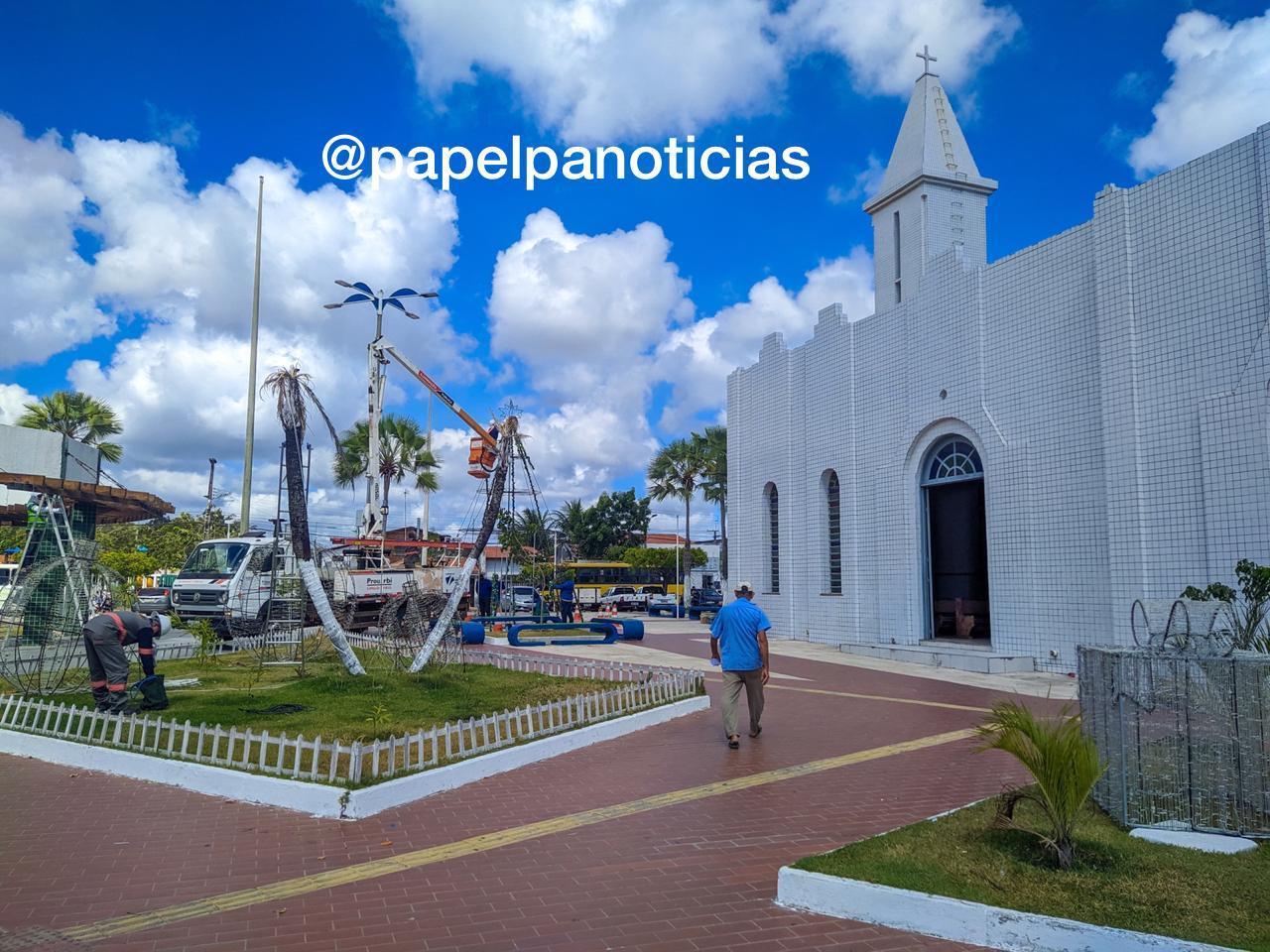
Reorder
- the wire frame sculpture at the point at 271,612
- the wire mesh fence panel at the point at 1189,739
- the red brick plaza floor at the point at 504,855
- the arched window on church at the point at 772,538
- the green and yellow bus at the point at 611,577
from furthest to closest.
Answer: the green and yellow bus at the point at 611,577
the arched window on church at the point at 772,538
the wire frame sculpture at the point at 271,612
the wire mesh fence panel at the point at 1189,739
the red brick plaza floor at the point at 504,855

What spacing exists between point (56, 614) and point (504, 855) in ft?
33.8

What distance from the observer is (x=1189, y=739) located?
6039 millimetres

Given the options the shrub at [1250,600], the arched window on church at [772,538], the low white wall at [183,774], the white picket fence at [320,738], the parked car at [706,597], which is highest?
the arched window on church at [772,538]

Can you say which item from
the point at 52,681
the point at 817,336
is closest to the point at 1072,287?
the point at 817,336

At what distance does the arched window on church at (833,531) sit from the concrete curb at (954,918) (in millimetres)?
19435

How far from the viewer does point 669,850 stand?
622 centimetres

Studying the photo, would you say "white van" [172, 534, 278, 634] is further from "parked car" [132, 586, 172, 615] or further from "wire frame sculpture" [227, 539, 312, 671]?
"parked car" [132, 586, 172, 615]

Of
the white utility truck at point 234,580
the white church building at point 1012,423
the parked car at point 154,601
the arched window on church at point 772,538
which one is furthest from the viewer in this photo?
the arched window on church at point 772,538

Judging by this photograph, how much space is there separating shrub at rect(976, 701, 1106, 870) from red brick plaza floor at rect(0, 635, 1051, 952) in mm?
1154

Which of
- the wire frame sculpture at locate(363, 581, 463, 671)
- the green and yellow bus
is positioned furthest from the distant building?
the wire frame sculpture at locate(363, 581, 463, 671)

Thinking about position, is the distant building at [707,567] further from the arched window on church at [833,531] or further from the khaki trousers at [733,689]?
the khaki trousers at [733,689]

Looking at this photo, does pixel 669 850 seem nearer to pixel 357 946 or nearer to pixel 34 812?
pixel 357 946

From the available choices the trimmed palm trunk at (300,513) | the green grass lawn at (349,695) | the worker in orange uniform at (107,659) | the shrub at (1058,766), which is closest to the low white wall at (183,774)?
the worker in orange uniform at (107,659)

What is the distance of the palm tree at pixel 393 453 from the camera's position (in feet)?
126
